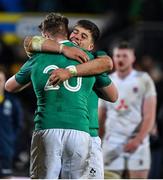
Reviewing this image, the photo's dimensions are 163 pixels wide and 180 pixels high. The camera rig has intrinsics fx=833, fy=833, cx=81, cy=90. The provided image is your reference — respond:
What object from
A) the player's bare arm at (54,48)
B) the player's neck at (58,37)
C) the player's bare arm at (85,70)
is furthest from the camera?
the player's neck at (58,37)

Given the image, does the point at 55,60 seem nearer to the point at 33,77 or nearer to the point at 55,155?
the point at 33,77

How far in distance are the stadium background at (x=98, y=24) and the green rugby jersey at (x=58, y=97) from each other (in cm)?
736

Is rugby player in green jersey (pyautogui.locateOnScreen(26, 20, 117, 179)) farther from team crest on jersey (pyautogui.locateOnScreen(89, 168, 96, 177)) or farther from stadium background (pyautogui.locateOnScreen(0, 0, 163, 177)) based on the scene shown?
stadium background (pyautogui.locateOnScreen(0, 0, 163, 177))

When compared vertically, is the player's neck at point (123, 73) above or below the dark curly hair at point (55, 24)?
below

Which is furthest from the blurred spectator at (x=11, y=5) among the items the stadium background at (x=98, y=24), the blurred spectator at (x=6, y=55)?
the blurred spectator at (x=6, y=55)

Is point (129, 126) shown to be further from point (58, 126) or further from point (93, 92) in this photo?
point (58, 126)

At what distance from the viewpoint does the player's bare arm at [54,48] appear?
666 centimetres

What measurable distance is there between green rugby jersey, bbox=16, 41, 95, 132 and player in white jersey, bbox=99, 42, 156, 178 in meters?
2.94

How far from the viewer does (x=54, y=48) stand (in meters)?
6.65

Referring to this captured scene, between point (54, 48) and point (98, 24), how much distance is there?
398 inches

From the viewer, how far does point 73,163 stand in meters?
6.58

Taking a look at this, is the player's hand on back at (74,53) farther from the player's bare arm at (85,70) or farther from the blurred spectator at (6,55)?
the blurred spectator at (6,55)

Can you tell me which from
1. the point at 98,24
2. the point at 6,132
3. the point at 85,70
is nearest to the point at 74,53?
the point at 85,70

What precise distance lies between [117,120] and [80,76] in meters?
3.07
